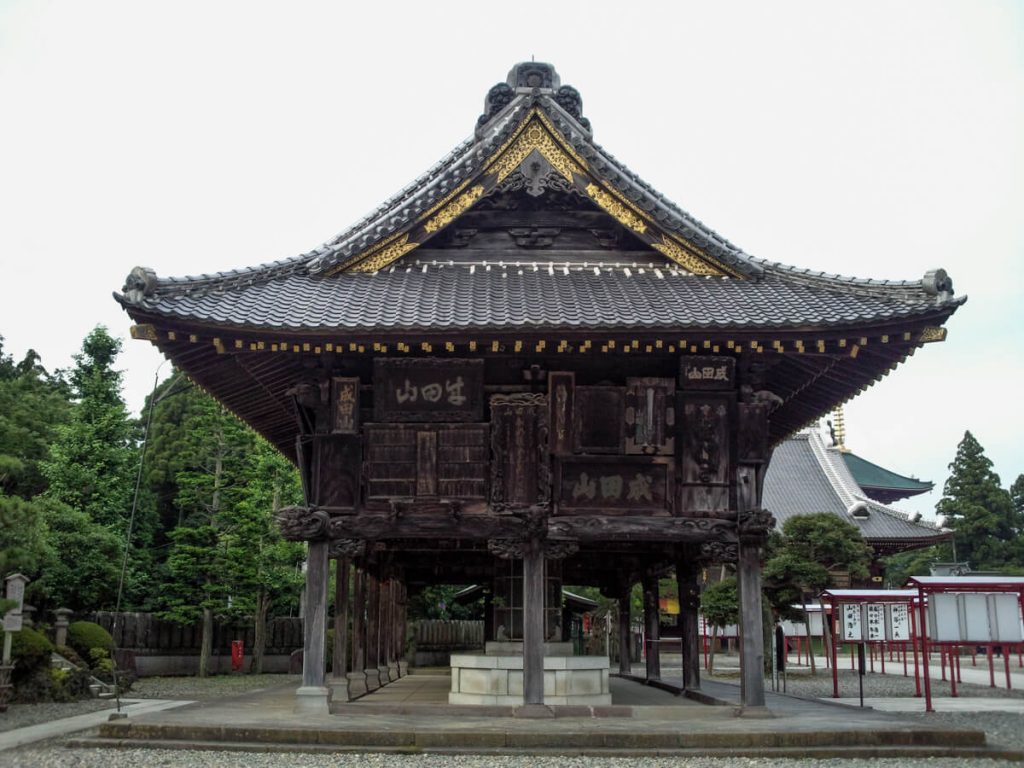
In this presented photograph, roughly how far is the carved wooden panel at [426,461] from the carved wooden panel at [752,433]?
13.2ft

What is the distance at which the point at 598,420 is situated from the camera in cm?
1571

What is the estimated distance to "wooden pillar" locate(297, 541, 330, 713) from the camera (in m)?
15.1

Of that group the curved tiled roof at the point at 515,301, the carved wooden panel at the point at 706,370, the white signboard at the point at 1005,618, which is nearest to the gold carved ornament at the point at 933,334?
the curved tiled roof at the point at 515,301

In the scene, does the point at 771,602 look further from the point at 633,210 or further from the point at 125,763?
the point at 125,763

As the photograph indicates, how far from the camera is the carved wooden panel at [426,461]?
1557 centimetres

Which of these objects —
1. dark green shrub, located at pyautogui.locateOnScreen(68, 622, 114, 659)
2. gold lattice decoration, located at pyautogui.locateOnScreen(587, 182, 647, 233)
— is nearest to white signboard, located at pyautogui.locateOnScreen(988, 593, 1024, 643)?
gold lattice decoration, located at pyautogui.locateOnScreen(587, 182, 647, 233)

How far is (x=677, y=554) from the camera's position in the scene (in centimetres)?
2009

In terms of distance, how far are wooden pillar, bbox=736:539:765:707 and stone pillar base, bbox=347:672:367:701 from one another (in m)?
8.27

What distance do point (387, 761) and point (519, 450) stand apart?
5163mm

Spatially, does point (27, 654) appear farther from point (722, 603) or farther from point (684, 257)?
point (722, 603)

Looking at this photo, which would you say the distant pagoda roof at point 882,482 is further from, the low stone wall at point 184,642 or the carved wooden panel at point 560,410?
the carved wooden panel at point 560,410

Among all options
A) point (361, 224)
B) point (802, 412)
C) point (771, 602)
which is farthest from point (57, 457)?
point (802, 412)

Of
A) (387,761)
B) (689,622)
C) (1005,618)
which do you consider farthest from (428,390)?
(1005,618)

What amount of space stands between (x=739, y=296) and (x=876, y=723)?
6732 mm
